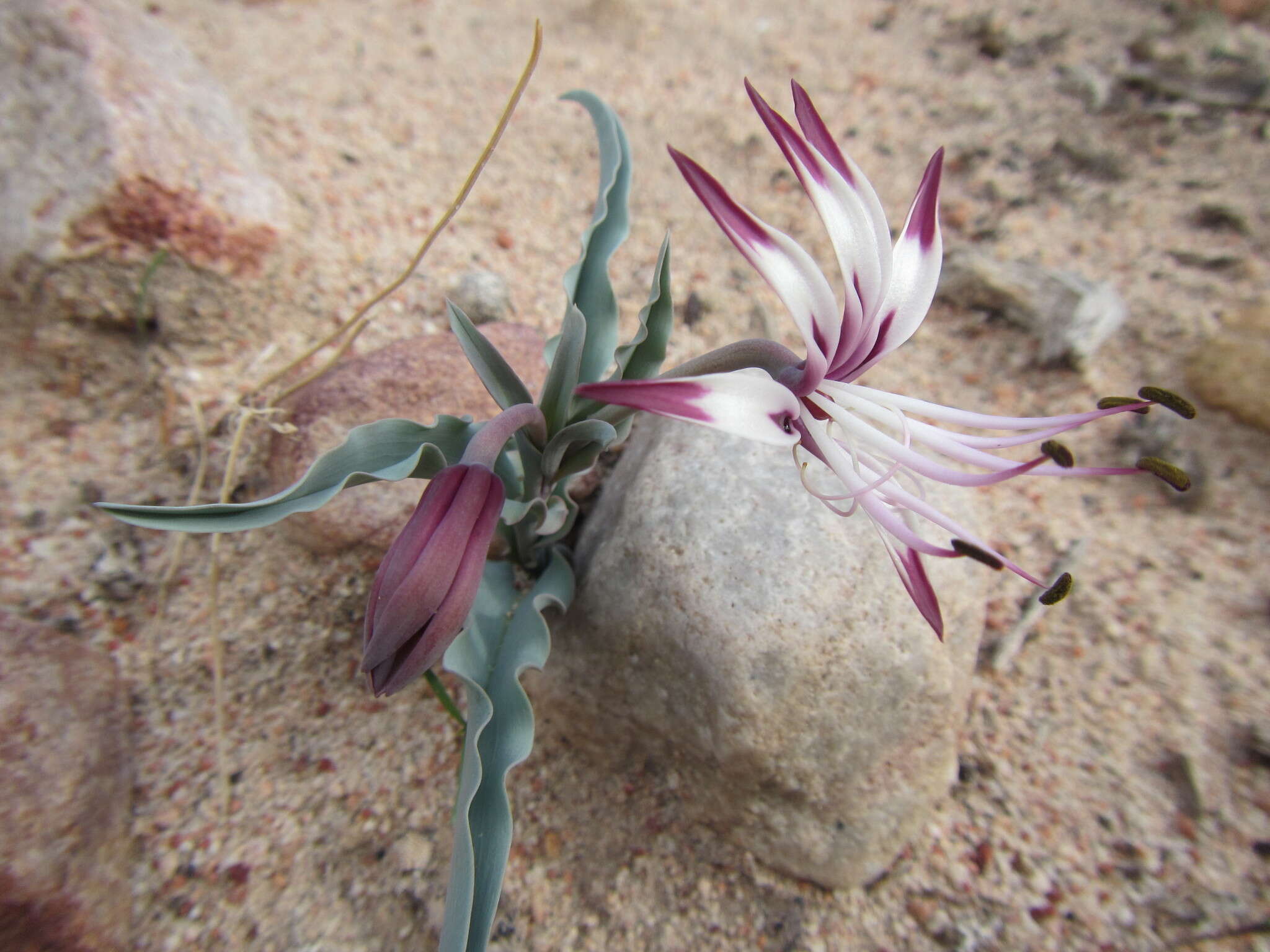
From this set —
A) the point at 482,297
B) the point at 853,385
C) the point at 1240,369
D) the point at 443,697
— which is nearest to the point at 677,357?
the point at 482,297

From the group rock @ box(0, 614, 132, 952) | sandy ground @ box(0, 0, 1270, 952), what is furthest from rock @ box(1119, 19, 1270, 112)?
rock @ box(0, 614, 132, 952)

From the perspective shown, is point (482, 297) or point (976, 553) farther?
point (482, 297)

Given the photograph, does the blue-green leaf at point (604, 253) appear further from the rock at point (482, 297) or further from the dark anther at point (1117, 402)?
the dark anther at point (1117, 402)

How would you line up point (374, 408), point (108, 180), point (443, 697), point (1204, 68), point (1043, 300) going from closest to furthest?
point (443, 697), point (374, 408), point (108, 180), point (1043, 300), point (1204, 68)

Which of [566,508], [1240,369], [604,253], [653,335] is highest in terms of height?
[1240,369]

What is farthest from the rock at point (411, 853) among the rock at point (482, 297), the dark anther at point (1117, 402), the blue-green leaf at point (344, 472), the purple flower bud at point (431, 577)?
the dark anther at point (1117, 402)

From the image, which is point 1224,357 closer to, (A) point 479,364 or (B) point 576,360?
(B) point 576,360

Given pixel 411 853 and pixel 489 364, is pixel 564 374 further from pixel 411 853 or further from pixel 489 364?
pixel 411 853
